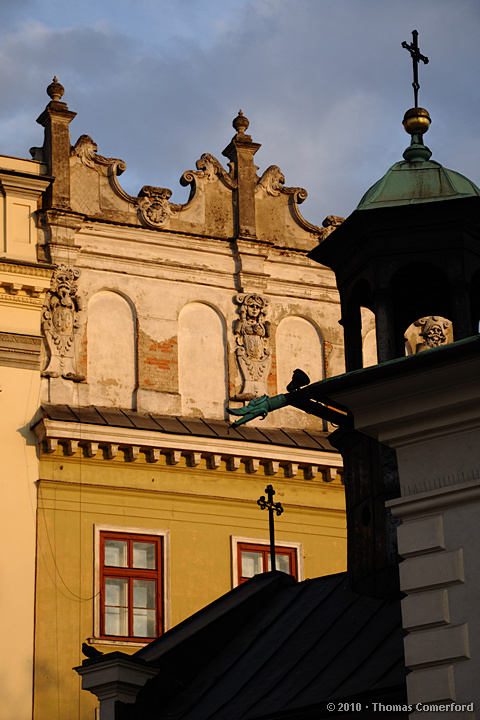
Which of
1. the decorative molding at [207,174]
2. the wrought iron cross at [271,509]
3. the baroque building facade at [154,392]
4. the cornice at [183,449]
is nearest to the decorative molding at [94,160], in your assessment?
the baroque building facade at [154,392]

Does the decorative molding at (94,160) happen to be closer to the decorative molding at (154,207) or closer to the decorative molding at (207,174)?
the decorative molding at (154,207)

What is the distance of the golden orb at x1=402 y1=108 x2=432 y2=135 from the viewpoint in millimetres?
14398

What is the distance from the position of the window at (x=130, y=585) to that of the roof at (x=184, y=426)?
6.27 ft

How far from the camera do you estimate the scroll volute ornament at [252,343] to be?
89.1ft

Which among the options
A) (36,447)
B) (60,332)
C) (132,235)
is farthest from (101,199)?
(36,447)

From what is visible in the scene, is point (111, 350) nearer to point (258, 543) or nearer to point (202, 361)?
point (202, 361)

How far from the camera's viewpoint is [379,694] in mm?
11516

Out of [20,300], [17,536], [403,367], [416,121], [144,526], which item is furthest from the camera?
[20,300]

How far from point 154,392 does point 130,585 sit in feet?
12.3

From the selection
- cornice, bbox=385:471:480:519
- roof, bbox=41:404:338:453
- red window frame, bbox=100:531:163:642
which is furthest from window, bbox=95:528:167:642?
cornice, bbox=385:471:480:519

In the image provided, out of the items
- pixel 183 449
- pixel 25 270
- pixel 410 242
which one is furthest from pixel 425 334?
pixel 410 242

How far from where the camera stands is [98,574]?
2441 centimetres

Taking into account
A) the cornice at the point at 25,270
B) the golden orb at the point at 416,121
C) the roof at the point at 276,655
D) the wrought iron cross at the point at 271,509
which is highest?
the cornice at the point at 25,270

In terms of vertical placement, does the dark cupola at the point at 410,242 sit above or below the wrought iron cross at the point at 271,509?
above
